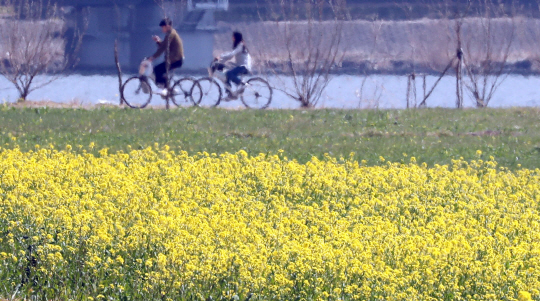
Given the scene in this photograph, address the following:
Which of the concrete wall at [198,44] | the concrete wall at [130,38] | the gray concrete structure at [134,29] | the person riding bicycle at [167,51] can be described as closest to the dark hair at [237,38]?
the person riding bicycle at [167,51]

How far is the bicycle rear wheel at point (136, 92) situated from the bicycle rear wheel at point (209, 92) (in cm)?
108

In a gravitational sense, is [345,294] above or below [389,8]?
below

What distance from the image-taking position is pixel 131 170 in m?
9.57

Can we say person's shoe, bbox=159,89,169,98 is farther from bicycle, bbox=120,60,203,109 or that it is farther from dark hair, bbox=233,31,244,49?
dark hair, bbox=233,31,244,49

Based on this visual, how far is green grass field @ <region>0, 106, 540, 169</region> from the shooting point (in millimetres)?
12859

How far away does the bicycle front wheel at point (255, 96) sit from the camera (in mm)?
18619

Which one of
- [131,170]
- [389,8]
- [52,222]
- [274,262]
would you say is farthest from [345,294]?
[389,8]

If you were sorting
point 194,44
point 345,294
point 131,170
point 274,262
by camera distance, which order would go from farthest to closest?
point 194,44
point 131,170
point 274,262
point 345,294

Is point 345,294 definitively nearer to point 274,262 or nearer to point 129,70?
point 274,262

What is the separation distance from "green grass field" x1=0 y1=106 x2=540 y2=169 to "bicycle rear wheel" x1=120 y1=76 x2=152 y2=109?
1.48 meters

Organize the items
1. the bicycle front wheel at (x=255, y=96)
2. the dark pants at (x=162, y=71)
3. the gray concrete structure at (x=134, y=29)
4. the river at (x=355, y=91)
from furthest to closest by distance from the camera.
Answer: the gray concrete structure at (x=134, y=29) < the river at (x=355, y=91) < the bicycle front wheel at (x=255, y=96) < the dark pants at (x=162, y=71)

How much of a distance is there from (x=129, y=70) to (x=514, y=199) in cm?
3458

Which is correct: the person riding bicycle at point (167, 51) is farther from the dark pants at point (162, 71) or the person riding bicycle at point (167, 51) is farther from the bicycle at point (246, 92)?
the bicycle at point (246, 92)

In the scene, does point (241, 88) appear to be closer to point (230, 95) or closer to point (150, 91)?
point (230, 95)
